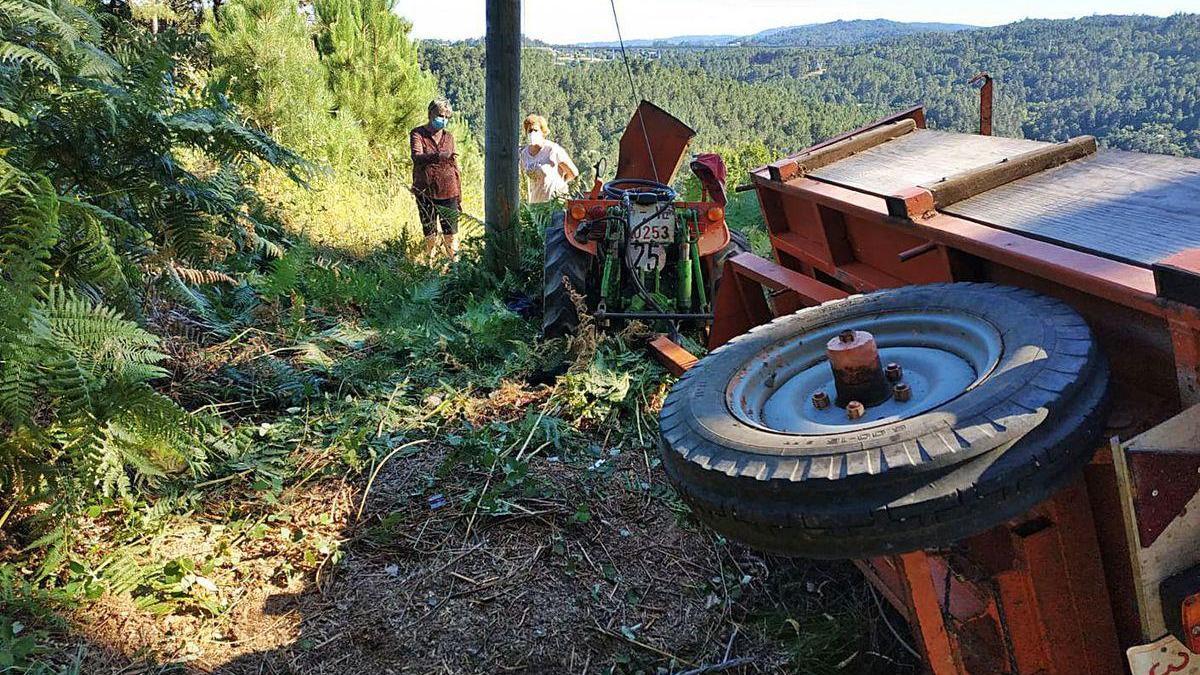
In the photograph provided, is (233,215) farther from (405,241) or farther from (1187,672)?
(405,241)

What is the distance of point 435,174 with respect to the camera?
27.9 ft

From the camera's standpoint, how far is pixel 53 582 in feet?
9.39

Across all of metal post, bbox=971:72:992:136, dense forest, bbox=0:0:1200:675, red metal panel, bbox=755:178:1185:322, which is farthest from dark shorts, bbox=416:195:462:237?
red metal panel, bbox=755:178:1185:322

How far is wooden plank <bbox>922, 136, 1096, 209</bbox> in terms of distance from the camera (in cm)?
266

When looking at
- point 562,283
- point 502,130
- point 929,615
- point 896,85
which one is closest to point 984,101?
point 929,615

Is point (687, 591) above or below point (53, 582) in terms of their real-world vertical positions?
below

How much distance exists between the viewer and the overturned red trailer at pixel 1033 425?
61.8 inches

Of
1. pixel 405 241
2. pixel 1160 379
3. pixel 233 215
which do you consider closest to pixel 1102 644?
pixel 1160 379

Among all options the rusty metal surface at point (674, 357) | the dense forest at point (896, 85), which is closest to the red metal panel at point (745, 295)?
the rusty metal surface at point (674, 357)

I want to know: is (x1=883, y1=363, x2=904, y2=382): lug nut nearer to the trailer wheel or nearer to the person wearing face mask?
the trailer wheel

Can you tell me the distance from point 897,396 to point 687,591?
1334 mm

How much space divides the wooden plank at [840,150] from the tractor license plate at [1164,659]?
236 centimetres

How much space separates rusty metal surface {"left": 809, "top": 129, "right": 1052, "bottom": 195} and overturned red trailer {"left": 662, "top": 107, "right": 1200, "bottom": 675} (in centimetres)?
27

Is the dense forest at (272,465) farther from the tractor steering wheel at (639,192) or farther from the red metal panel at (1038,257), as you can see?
the red metal panel at (1038,257)
